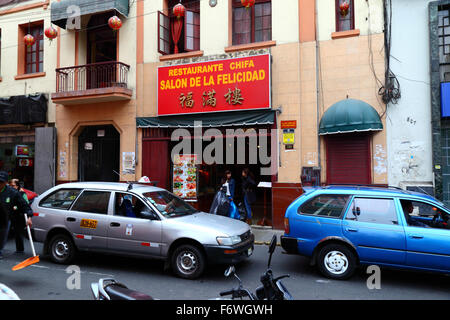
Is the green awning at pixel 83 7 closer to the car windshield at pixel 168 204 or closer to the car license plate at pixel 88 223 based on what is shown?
the car windshield at pixel 168 204

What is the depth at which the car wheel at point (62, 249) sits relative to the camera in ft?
23.6

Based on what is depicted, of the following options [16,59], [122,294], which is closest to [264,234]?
[122,294]

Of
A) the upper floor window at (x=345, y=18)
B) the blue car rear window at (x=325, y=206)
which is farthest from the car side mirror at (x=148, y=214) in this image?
the upper floor window at (x=345, y=18)

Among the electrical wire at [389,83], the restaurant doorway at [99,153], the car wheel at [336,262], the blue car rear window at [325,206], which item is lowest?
the car wheel at [336,262]

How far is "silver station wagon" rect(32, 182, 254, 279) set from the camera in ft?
20.7

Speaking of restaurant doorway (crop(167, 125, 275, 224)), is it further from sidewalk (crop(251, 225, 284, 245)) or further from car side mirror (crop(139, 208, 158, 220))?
car side mirror (crop(139, 208, 158, 220))

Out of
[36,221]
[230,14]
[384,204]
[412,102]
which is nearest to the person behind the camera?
[384,204]

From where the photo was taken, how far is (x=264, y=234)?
1073cm

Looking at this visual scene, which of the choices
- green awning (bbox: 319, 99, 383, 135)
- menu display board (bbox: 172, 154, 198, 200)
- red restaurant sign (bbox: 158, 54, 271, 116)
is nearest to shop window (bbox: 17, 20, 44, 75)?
red restaurant sign (bbox: 158, 54, 271, 116)

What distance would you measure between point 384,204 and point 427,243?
909 millimetres

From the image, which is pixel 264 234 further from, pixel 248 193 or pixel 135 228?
pixel 135 228

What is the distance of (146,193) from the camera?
23.6ft

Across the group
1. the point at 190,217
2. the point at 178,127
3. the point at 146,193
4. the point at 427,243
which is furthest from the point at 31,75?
the point at 427,243

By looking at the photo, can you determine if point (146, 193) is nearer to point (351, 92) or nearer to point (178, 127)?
point (178, 127)
